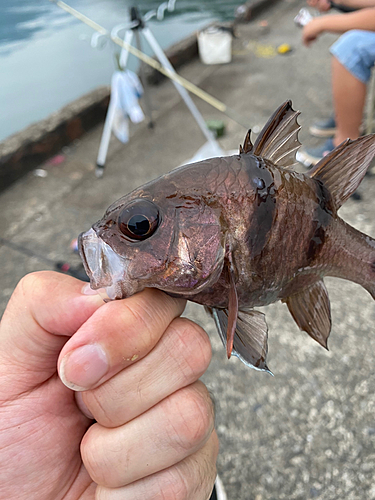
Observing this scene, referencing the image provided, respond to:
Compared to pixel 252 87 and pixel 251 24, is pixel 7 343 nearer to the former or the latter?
pixel 252 87

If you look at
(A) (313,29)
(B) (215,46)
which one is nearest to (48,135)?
(A) (313,29)

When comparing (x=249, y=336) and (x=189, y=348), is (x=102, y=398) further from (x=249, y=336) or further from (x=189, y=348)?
(x=249, y=336)

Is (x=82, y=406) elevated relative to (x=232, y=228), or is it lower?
lower

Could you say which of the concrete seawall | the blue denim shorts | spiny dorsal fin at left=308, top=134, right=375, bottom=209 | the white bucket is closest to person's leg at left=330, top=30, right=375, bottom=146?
the blue denim shorts

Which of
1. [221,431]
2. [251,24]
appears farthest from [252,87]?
[221,431]

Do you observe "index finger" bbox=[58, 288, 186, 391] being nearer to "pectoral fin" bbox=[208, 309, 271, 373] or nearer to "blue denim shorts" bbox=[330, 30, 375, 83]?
"pectoral fin" bbox=[208, 309, 271, 373]
